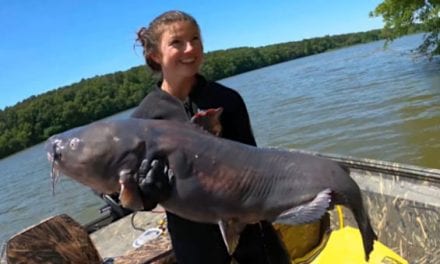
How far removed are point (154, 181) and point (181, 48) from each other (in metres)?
0.72

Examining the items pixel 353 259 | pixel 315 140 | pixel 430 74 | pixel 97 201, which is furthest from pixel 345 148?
pixel 430 74

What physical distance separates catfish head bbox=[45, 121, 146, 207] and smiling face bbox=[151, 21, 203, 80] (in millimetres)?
452

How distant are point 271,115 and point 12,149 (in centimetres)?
4801

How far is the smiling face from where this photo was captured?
7.55 ft

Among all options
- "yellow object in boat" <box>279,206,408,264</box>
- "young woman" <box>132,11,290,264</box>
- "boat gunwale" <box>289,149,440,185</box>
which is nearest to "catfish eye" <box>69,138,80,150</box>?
"young woman" <box>132,11,290,264</box>

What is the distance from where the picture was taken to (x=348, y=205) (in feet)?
6.37

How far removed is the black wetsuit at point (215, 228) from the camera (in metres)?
2.42

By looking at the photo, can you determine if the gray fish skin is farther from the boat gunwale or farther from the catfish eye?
the boat gunwale

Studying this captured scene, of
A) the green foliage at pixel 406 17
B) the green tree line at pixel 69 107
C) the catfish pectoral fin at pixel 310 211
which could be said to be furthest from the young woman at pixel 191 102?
the green tree line at pixel 69 107

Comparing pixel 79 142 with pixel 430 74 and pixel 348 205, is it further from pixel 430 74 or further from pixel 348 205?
pixel 430 74

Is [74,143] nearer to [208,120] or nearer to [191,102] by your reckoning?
[208,120]

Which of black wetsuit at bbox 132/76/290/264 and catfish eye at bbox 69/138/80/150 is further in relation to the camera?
black wetsuit at bbox 132/76/290/264

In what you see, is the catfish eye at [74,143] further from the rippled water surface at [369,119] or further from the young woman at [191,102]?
the rippled water surface at [369,119]

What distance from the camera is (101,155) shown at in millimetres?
1942
